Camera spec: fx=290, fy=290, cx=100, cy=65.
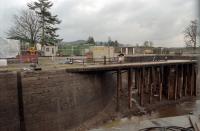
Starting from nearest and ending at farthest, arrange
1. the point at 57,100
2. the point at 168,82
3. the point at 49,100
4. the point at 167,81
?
1. the point at 49,100
2. the point at 57,100
3. the point at 168,82
4. the point at 167,81

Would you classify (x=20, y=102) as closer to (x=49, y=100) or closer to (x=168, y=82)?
(x=49, y=100)

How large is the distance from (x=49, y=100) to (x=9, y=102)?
222cm

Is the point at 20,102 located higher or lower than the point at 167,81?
higher

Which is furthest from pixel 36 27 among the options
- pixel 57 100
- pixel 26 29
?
pixel 57 100

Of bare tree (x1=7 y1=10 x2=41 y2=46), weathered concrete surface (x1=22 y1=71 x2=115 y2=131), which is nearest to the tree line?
bare tree (x1=7 y1=10 x2=41 y2=46)

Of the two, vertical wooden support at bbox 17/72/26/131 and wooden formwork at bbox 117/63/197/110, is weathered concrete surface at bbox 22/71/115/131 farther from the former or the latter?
wooden formwork at bbox 117/63/197/110

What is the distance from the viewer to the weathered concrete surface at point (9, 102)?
13.1 meters

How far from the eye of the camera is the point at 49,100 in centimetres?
1496

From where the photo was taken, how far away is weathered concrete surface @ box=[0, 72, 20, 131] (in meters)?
13.1

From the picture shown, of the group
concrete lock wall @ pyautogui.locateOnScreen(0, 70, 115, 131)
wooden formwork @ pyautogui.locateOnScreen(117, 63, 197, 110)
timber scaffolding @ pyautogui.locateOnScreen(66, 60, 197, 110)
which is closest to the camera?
concrete lock wall @ pyautogui.locateOnScreen(0, 70, 115, 131)

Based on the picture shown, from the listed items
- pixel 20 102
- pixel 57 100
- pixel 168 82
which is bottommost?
pixel 168 82

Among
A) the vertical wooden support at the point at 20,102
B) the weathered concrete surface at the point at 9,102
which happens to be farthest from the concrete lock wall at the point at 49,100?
the vertical wooden support at the point at 20,102

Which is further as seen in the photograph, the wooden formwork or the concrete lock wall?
the wooden formwork

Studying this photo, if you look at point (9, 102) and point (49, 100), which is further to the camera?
point (49, 100)
